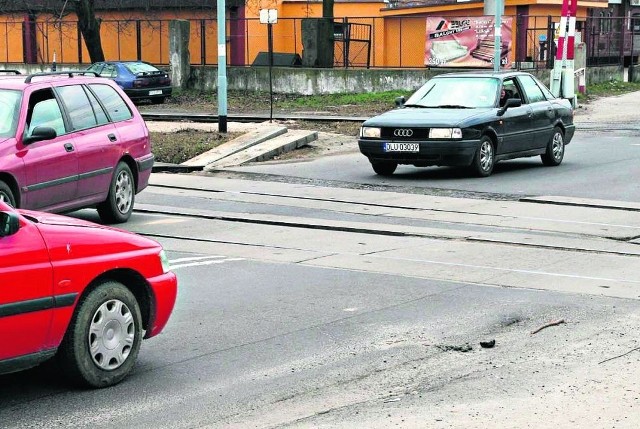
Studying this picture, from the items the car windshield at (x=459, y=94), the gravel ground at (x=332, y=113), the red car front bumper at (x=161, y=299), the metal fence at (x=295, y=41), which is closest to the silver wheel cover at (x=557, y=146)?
the car windshield at (x=459, y=94)

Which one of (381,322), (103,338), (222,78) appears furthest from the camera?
(222,78)

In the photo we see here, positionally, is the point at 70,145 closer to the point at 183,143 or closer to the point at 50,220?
the point at 50,220

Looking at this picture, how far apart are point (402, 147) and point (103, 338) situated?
11.7 metres

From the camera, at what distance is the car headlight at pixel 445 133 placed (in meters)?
18.0

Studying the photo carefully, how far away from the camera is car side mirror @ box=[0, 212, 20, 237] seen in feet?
20.4

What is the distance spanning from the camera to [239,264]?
36.6ft

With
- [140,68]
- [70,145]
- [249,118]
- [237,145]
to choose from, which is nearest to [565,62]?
[249,118]

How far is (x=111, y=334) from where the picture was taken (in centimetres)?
691

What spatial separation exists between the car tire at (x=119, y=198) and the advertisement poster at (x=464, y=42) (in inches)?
926

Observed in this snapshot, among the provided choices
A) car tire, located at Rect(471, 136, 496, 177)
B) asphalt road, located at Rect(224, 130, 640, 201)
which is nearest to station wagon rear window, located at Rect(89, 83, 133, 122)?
asphalt road, located at Rect(224, 130, 640, 201)

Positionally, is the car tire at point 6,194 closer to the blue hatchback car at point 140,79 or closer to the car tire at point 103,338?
the car tire at point 103,338

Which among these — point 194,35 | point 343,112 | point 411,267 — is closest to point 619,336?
point 411,267

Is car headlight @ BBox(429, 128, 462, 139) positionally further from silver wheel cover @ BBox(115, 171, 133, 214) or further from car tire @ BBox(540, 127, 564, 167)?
silver wheel cover @ BBox(115, 171, 133, 214)

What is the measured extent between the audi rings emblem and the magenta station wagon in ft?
15.3
